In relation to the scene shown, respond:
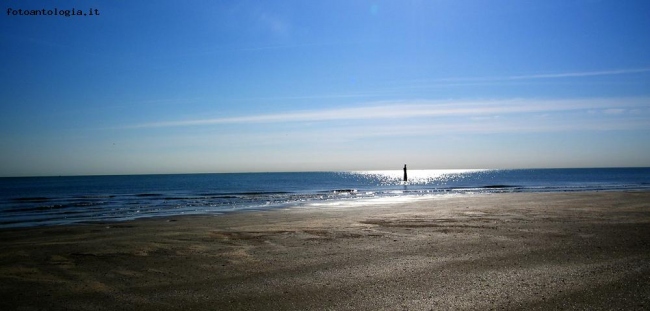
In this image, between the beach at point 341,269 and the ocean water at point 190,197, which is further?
the ocean water at point 190,197

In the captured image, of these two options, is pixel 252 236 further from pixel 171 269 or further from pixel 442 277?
pixel 442 277

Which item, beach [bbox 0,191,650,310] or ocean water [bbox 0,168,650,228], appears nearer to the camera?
beach [bbox 0,191,650,310]

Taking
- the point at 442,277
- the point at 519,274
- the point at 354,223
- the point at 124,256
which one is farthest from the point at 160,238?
the point at 519,274

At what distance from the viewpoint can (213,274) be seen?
9008 millimetres

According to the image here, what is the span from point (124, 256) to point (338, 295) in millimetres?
7177

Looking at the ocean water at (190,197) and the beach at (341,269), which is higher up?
the beach at (341,269)

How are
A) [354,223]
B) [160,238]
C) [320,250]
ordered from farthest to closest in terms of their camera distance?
1. [354,223]
2. [160,238]
3. [320,250]

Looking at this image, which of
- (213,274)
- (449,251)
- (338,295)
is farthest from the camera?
(449,251)

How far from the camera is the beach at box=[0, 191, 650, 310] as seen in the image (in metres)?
7.00

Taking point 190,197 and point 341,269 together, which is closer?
point 341,269

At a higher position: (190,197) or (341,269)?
(341,269)

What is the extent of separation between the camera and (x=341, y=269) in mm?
9156

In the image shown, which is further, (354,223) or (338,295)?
(354,223)

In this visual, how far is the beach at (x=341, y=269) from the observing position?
7.00 metres
